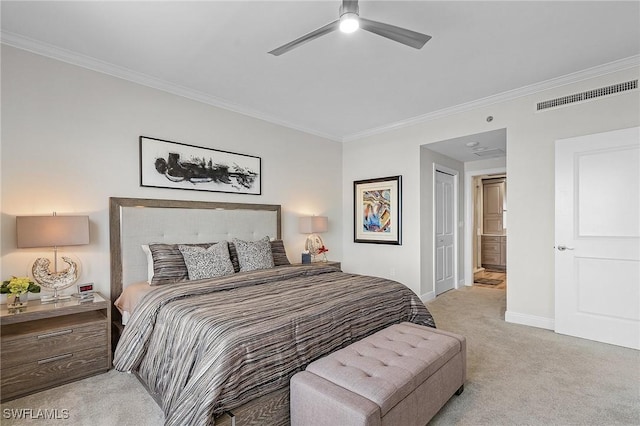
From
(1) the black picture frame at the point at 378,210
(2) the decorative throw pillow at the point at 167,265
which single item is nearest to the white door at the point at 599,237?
(1) the black picture frame at the point at 378,210

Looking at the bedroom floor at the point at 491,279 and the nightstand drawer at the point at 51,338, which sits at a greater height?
the nightstand drawer at the point at 51,338

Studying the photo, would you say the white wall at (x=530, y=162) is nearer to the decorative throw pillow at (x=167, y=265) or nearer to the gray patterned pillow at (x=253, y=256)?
the gray patterned pillow at (x=253, y=256)

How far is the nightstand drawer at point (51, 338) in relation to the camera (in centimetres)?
218

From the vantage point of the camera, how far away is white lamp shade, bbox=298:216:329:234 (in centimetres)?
454

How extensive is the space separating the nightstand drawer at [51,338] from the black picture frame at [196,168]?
4.48 feet

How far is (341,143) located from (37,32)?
4017 millimetres

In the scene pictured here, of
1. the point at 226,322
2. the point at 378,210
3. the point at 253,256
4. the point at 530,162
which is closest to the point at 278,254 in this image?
the point at 253,256

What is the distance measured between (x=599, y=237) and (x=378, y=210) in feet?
8.64

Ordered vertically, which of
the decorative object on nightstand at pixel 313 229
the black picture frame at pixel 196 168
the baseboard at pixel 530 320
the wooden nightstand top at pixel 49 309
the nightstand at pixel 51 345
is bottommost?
the baseboard at pixel 530 320

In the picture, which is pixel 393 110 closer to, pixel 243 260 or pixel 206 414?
pixel 243 260

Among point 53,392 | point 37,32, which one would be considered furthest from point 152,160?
point 53,392

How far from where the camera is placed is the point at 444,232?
5293 millimetres

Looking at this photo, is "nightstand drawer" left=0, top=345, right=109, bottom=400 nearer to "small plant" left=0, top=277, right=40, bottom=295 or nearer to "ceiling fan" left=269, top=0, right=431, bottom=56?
"small plant" left=0, top=277, right=40, bottom=295

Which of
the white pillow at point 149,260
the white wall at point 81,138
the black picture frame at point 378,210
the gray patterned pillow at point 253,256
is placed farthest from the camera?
the black picture frame at point 378,210
